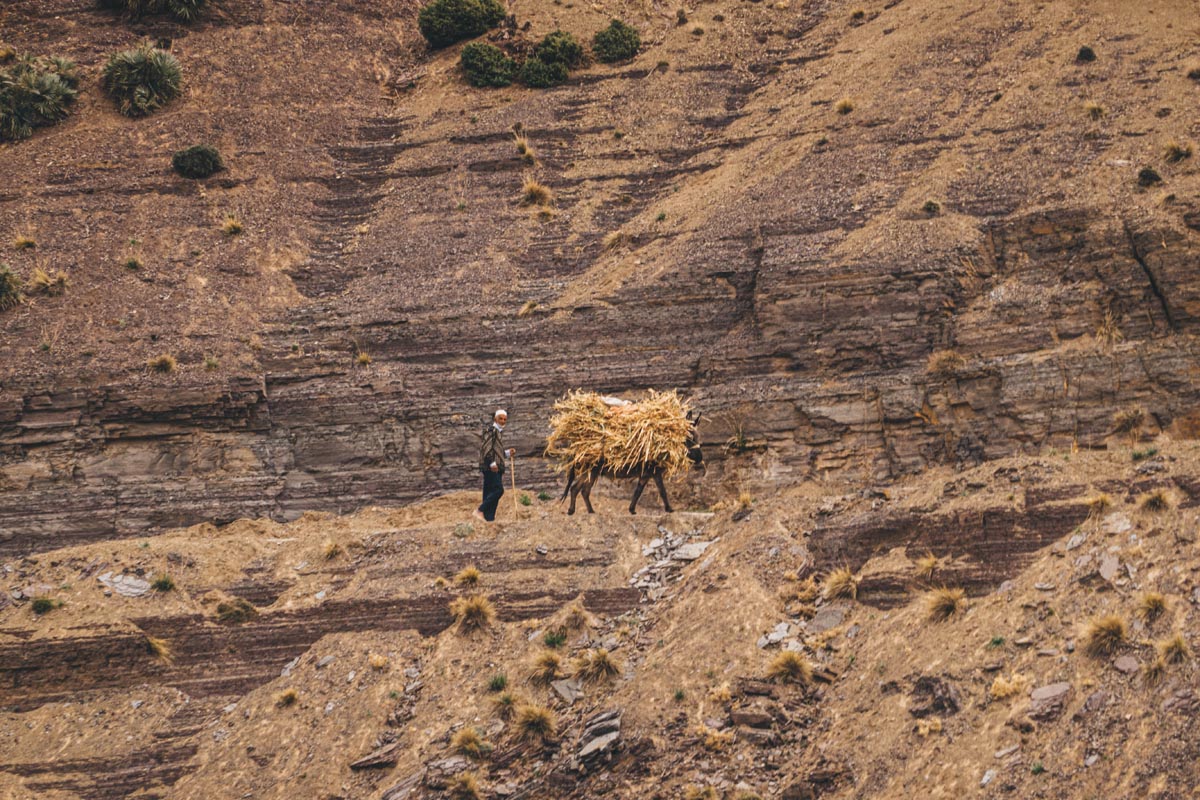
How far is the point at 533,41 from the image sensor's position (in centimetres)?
3988

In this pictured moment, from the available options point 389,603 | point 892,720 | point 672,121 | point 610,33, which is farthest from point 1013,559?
point 610,33

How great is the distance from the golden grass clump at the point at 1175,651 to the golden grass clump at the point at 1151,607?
2.20 ft

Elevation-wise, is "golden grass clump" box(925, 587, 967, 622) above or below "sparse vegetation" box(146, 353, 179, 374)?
above

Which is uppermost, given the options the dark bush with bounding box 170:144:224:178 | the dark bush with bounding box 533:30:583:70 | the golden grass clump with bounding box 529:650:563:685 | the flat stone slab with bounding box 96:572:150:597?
the dark bush with bounding box 533:30:583:70

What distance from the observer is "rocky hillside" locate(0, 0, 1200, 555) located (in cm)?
2417

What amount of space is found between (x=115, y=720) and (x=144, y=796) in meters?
2.14

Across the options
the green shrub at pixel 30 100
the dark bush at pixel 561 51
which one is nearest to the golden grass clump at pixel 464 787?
the dark bush at pixel 561 51

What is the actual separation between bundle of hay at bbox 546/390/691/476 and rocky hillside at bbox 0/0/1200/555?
2.94 m

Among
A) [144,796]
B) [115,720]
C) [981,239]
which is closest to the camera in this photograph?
[144,796]

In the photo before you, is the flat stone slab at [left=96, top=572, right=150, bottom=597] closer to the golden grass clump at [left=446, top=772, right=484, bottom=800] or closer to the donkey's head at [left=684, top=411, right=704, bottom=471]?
the golden grass clump at [left=446, top=772, right=484, bottom=800]

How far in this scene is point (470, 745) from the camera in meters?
17.0

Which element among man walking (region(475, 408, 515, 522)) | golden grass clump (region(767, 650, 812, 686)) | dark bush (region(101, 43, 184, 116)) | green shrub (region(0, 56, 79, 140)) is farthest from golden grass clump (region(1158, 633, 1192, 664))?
green shrub (region(0, 56, 79, 140))

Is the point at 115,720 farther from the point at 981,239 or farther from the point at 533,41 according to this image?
the point at 533,41

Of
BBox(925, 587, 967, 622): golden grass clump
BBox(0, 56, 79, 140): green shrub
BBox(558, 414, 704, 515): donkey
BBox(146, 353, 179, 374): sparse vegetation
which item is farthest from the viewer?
BBox(0, 56, 79, 140): green shrub
